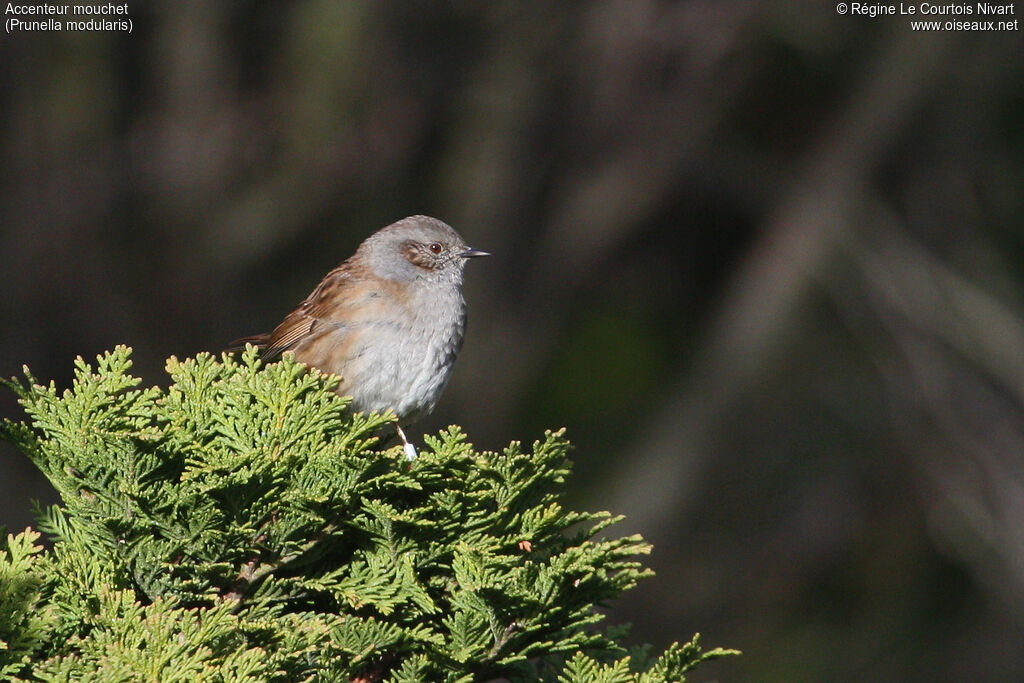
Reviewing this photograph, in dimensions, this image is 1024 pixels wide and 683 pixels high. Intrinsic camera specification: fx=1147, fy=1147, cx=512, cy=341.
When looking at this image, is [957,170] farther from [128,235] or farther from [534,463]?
[534,463]

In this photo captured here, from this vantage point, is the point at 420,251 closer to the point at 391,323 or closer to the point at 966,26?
the point at 391,323

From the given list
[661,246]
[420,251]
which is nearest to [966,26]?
[661,246]

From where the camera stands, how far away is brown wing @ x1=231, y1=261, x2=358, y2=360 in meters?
3.99

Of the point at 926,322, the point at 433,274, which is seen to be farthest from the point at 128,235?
the point at 926,322

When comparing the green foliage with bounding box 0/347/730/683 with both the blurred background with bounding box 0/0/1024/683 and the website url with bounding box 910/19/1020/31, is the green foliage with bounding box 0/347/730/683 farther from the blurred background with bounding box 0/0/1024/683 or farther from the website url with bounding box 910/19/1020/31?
the website url with bounding box 910/19/1020/31

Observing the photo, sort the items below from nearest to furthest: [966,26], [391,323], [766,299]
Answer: [391,323] < [966,26] < [766,299]

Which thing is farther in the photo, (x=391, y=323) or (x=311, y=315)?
(x=311, y=315)

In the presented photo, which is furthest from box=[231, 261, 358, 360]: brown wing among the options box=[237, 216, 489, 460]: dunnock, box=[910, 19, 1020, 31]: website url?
box=[910, 19, 1020, 31]: website url

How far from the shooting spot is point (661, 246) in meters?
8.75

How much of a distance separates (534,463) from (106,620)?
2.64 ft

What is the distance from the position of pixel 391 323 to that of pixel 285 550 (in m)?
1.84

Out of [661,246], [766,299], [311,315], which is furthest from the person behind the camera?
[661,246]

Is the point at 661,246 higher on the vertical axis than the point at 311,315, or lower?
higher

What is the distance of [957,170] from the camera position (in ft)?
25.8
